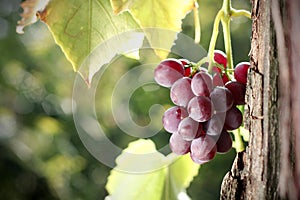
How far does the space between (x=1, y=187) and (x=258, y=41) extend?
2.81m

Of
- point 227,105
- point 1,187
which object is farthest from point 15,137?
point 227,105

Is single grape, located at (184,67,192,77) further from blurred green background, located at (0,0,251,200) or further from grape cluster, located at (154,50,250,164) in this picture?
blurred green background, located at (0,0,251,200)

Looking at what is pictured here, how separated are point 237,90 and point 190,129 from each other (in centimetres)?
4

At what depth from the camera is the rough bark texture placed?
238mm

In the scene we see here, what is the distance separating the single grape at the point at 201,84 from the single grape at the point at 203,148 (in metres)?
0.03

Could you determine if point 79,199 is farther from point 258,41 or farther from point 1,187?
point 258,41

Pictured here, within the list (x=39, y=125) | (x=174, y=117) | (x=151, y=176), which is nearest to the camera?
(x=174, y=117)

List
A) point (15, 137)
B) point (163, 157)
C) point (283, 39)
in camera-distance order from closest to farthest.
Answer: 1. point (283, 39)
2. point (163, 157)
3. point (15, 137)

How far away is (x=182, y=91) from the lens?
1.07 ft

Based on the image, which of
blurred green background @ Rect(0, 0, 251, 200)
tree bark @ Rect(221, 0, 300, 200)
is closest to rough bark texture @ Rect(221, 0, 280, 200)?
tree bark @ Rect(221, 0, 300, 200)

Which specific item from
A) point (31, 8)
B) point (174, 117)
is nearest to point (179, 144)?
point (174, 117)

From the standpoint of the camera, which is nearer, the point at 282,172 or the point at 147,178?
the point at 282,172

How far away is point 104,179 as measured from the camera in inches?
116

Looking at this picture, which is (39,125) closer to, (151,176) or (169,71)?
(151,176)
